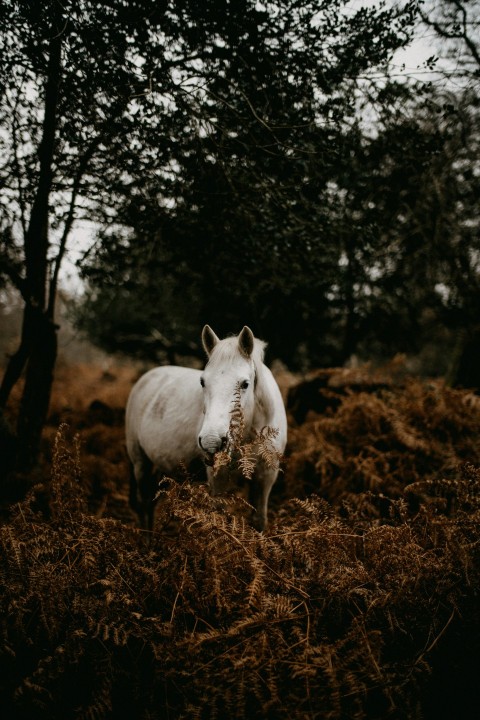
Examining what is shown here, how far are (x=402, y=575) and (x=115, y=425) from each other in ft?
22.6

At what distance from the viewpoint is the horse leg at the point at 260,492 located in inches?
140

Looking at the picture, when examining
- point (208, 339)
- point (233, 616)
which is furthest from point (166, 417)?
point (233, 616)

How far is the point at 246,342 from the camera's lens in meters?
3.23

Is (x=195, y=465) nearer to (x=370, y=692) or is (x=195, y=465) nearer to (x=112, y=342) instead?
(x=370, y=692)

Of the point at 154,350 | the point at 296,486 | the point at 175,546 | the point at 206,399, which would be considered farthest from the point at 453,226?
the point at 154,350

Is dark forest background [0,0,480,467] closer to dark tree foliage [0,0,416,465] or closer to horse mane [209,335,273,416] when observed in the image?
dark tree foliage [0,0,416,465]

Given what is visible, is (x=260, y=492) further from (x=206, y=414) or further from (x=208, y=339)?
(x=208, y=339)

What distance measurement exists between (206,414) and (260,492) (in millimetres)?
1200

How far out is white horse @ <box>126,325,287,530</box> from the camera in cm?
290

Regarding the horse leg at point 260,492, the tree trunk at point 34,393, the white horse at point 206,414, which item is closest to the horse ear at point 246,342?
the white horse at point 206,414

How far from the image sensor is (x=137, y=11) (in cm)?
354

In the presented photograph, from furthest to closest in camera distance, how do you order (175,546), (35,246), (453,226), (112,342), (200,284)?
(112,342) < (453,226) < (200,284) < (35,246) < (175,546)

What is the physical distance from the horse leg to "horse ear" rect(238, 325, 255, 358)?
1.12m

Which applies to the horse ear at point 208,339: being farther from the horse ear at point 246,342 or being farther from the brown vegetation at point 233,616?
the brown vegetation at point 233,616
